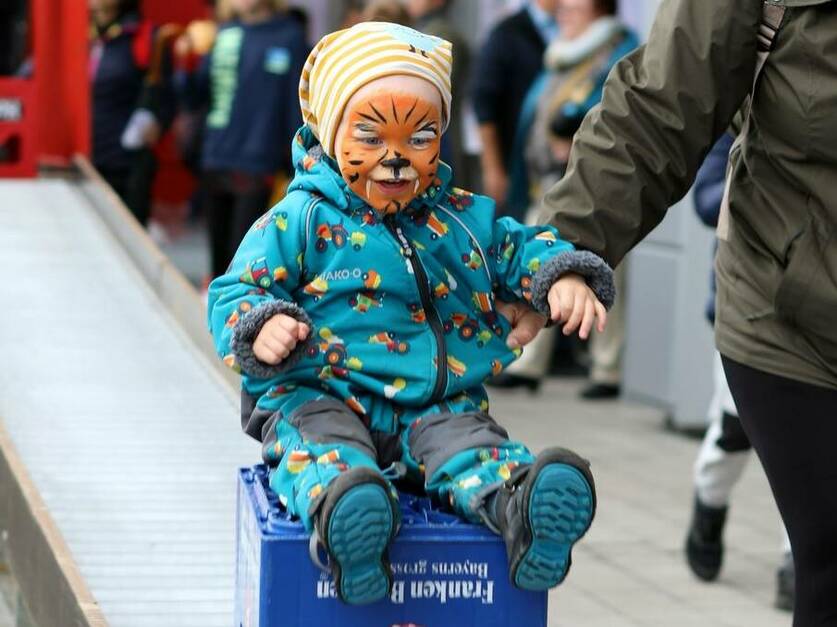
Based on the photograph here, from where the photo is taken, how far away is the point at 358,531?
281 cm

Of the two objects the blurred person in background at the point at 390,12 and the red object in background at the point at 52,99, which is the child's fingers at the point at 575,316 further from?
the red object in background at the point at 52,99

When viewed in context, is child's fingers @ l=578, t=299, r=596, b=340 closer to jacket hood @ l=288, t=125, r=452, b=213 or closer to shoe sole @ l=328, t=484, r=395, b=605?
jacket hood @ l=288, t=125, r=452, b=213

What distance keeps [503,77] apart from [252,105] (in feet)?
4.85

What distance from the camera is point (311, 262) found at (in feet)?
10.4

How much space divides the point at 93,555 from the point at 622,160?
223 cm

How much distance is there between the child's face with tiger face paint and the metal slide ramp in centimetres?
137

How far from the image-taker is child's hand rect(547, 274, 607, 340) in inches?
122

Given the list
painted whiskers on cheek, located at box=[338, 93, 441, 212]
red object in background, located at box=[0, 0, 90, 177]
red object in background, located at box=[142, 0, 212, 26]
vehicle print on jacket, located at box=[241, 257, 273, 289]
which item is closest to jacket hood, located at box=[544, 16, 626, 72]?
red object in background, located at box=[0, 0, 90, 177]

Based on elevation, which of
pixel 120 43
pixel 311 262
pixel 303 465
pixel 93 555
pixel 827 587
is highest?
pixel 311 262

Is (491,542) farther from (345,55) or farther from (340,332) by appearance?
(345,55)

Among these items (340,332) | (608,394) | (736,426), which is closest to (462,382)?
(340,332)

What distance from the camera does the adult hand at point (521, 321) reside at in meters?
3.31

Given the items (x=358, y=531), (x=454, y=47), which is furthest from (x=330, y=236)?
(x=454, y=47)

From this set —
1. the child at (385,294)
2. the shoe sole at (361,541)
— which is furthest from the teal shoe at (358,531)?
the child at (385,294)
